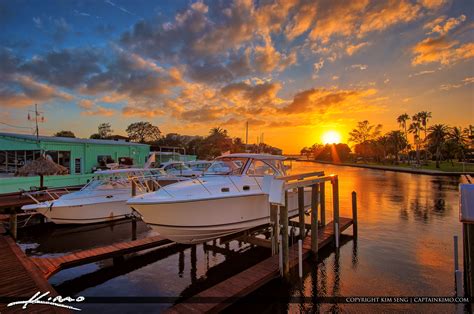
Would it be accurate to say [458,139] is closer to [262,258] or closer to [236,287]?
[262,258]

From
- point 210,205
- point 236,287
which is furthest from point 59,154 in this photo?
point 236,287

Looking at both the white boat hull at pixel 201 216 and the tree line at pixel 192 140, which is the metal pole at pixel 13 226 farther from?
the tree line at pixel 192 140

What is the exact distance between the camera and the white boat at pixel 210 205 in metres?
6.92

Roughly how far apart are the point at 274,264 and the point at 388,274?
3.67 metres

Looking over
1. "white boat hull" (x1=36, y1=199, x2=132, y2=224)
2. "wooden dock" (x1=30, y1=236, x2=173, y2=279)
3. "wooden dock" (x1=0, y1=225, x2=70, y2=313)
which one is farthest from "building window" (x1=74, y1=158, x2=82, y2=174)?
"wooden dock" (x1=30, y1=236, x2=173, y2=279)

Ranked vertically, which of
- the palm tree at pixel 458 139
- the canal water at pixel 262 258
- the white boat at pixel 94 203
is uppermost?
the palm tree at pixel 458 139

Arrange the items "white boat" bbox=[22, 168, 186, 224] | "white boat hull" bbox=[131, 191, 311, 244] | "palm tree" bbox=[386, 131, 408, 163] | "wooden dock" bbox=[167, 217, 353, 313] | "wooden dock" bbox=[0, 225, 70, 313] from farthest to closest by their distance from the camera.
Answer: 1. "palm tree" bbox=[386, 131, 408, 163]
2. "white boat" bbox=[22, 168, 186, 224]
3. "white boat hull" bbox=[131, 191, 311, 244]
4. "wooden dock" bbox=[167, 217, 353, 313]
5. "wooden dock" bbox=[0, 225, 70, 313]

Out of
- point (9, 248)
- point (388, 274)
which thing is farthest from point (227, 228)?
point (9, 248)

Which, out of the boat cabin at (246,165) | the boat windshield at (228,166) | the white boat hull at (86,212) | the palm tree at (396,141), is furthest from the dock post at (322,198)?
the palm tree at (396,141)

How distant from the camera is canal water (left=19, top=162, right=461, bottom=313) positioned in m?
6.41

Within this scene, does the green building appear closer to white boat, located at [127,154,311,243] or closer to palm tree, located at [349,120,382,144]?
white boat, located at [127,154,311,243]

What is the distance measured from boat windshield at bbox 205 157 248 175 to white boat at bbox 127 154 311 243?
0.04 meters

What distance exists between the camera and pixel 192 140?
6756 cm

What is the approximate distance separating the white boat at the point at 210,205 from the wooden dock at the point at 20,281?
2.55 m
